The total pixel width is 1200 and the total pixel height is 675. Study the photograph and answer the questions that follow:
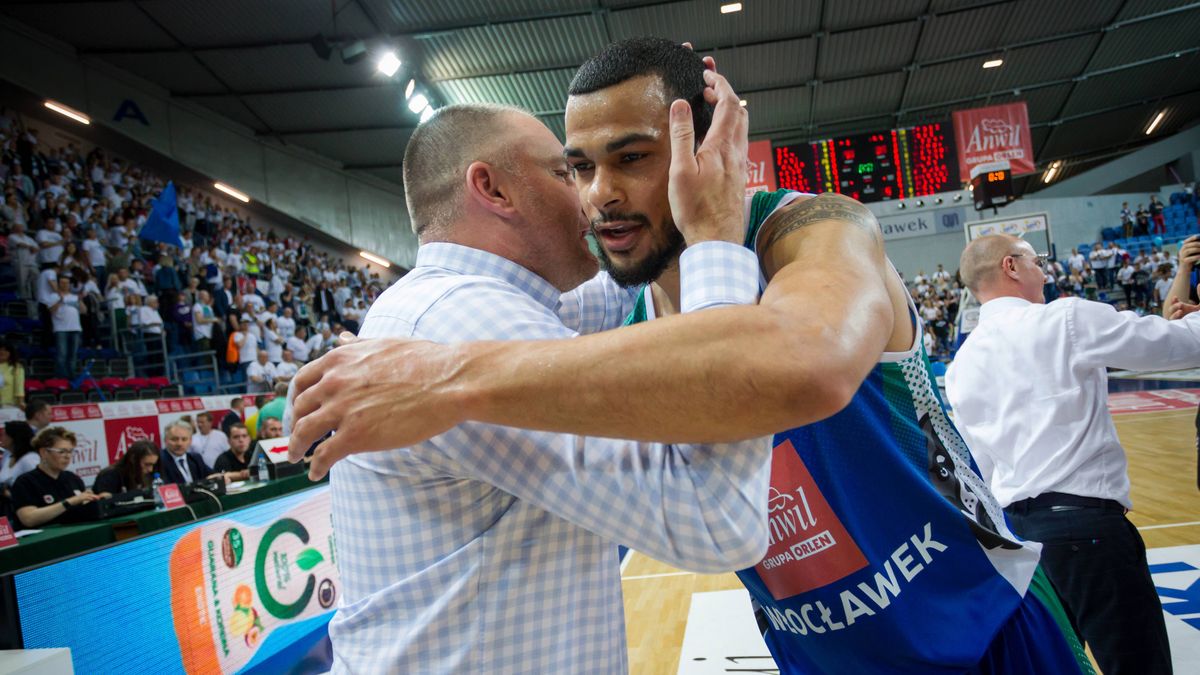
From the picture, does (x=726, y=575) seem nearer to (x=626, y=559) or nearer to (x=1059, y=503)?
(x=626, y=559)

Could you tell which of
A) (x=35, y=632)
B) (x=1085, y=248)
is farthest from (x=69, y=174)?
(x=1085, y=248)

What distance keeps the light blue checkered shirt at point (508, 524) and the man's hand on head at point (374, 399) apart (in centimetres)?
7

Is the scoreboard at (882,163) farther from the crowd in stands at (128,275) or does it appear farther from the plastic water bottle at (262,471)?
the plastic water bottle at (262,471)

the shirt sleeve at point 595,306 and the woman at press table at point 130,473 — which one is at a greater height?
the shirt sleeve at point 595,306

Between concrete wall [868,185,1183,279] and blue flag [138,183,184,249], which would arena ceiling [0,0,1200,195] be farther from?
blue flag [138,183,184,249]

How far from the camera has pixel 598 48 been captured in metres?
→ 15.5

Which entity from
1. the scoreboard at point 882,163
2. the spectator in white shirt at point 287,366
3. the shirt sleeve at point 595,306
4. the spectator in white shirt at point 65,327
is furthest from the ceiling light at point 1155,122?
the shirt sleeve at point 595,306

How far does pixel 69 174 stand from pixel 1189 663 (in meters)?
15.1

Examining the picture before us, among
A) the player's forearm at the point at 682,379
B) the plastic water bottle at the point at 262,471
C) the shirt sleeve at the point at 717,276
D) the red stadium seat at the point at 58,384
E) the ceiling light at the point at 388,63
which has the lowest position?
the plastic water bottle at the point at 262,471

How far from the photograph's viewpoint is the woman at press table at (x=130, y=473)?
623 cm

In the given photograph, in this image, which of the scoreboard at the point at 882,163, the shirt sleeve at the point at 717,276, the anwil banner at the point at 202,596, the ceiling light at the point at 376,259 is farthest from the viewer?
the ceiling light at the point at 376,259

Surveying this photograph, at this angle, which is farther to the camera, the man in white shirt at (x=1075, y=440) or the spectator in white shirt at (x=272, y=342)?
the spectator in white shirt at (x=272, y=342)

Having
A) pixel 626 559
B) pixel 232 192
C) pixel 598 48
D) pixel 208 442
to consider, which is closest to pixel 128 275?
pixel 208 442

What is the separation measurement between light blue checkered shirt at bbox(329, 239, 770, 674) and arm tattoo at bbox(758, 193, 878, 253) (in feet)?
1.05
